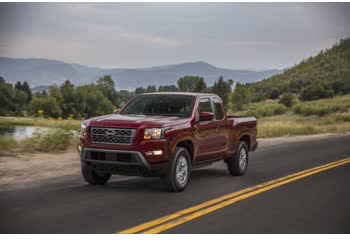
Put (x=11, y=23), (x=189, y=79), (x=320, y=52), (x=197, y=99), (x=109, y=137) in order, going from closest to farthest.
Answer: (x=109, y=137) < (x=197, y=99) < (x=11, y=23) < (x=320, y=52) < (x=189, y=79)

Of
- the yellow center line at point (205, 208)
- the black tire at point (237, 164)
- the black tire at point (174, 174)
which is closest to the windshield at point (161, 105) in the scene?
the black tire at point (174, 174)

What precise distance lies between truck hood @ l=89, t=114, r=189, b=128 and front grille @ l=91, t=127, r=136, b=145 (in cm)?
9

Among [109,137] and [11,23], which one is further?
[11,23]

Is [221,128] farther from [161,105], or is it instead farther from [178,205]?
[178,205]

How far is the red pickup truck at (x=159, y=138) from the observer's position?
969 cm

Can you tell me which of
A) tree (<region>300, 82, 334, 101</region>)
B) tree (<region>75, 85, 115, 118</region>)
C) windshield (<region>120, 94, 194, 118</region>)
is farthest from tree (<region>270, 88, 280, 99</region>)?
windshield (<region>120, 94, 194, 118</region>)

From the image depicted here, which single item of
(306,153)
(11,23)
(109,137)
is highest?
(11,23)

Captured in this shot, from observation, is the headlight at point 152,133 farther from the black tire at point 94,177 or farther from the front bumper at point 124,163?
the black tire at point 94,177

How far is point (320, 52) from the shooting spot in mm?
167625

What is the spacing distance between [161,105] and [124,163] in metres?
2.03

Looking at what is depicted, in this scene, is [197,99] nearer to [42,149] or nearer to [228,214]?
[228,214]

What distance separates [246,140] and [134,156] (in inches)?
179

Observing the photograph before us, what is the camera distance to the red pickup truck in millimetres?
9688

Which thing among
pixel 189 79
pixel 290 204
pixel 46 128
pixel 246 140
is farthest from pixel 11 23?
pixel 189 79
